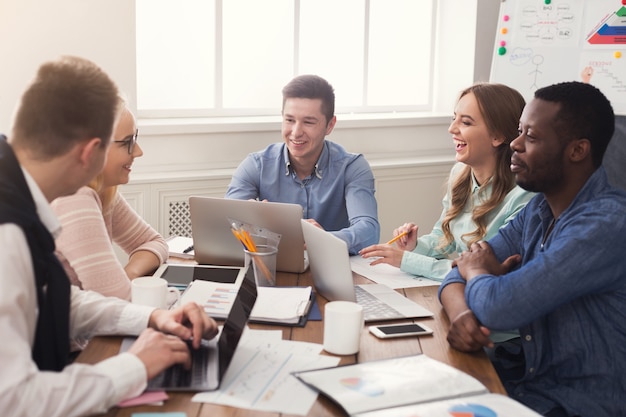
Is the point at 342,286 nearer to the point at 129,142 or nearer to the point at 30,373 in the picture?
the point at 129,142

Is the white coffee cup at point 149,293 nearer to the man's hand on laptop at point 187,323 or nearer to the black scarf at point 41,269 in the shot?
the man's hand on laptop at point 187,323

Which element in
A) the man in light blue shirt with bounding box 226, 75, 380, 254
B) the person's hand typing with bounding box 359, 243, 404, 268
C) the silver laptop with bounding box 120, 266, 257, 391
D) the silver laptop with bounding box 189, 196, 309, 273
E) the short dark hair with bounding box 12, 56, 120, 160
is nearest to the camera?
Result: the short dark hair with bounding box 12, 56, 120, 160

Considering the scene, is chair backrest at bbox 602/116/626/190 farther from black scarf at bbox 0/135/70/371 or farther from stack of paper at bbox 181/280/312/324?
black scarf at bbox 0/135/70/371

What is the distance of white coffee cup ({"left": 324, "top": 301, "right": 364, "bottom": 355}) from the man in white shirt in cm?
29

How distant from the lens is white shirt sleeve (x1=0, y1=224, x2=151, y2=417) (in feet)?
3.42

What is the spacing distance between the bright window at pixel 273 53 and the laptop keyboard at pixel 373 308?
2005 millimetres

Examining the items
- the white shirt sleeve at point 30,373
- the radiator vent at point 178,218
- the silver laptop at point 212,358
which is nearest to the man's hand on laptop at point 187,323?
the silver laptop at point 212,358

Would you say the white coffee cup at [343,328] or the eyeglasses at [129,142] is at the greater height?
the eyeglasses at [129,142]

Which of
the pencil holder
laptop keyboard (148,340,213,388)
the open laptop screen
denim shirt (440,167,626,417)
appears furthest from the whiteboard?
laptop keyboard (148,340,213,388)

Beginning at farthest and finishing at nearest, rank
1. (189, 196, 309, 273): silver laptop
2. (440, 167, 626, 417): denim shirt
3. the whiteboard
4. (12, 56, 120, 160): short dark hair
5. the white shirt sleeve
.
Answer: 1. the whiteboard
2. (189, 196, 309, 273): silver laptop
3. (440, 167, 626, 417): denim shirt
4. (12, 56, 120, 160): short dark hair
5. the white shirt sleeve

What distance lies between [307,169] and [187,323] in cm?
138

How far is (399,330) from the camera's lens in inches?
62.9

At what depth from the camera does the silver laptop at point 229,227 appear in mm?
1967

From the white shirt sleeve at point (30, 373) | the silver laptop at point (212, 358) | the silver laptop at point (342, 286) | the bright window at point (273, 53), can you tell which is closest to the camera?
the white shirt sleeve at point (30, 373)
